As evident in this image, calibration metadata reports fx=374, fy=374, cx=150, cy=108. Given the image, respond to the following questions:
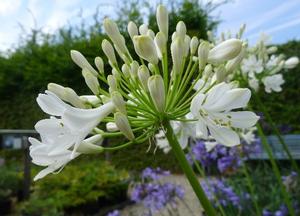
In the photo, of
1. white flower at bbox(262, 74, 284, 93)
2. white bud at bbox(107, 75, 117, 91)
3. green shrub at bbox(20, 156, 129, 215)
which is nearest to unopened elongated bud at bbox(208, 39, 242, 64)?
white bud at bbox(107, 75, 117, 91)

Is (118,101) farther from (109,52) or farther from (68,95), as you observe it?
(109,52)

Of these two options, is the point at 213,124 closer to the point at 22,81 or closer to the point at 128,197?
the point at 128,197

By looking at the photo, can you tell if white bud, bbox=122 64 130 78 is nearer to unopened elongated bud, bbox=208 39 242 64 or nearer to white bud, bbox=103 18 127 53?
white bud, bbox=103 18 127 53

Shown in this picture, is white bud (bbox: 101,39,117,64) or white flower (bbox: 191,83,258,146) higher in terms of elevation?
white bud (bbox: 101,39,117,64)

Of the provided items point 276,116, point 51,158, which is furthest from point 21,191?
point 51,158

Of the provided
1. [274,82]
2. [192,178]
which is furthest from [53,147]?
[274,82]

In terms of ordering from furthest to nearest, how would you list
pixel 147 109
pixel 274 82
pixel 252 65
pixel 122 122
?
1. pixel 274 82
2. pixel 252 65
3. pixel 147 109
4. pixel 122 122
